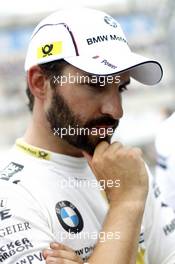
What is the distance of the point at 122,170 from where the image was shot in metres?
1.09

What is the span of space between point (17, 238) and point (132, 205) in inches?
9.6

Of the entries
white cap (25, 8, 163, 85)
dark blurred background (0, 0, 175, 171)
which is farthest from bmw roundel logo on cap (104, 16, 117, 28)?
dark blurred background (0, 0, 175, 171)

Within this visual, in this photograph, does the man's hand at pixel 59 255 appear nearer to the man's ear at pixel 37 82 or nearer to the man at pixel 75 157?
the man at pixel 75 157

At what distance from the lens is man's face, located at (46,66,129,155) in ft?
3.74

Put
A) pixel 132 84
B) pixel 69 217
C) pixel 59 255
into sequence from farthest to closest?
1. pixel 132 84
2. pixel 69 217
3. pixel 59 255

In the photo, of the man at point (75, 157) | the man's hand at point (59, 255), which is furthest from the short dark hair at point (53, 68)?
the man's hand at point (59, 255)

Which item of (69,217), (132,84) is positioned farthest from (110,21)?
(132,84)

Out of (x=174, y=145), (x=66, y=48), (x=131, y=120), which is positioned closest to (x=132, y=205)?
(x=66, y=48)

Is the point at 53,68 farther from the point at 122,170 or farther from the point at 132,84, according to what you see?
the point at 132,84

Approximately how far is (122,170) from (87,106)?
17 centimetres

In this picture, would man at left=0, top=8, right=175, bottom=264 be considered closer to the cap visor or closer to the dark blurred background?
the cap visor

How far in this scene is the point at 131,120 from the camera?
22.5ft

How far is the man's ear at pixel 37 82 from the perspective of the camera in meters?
1.20

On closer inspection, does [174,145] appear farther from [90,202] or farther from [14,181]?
[14,181]
